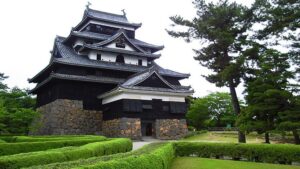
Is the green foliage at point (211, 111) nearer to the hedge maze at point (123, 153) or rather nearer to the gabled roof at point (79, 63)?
the gabled roof at point (79, 63)

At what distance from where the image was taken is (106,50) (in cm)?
3378

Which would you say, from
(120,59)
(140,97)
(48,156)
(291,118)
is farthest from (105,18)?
(48,156)

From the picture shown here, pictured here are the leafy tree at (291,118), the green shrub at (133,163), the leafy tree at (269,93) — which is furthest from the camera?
the leafy tree at (269,93)

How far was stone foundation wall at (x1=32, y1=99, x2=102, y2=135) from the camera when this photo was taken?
2908 cm

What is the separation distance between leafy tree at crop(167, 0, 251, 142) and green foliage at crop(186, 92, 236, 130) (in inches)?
774

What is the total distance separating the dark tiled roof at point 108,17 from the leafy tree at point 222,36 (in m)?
16.6

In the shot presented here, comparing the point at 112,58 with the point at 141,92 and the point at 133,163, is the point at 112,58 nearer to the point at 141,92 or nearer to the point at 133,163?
the point at 141,92

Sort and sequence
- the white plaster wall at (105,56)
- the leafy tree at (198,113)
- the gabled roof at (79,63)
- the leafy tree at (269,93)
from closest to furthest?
A: the leafy tree at (269,93) → the gabled roof at (79,63) → the white plaster wall at (105,56) → the leafy tree at (198,113)

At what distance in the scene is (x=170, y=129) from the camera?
99.2 ft

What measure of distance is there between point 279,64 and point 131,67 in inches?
767

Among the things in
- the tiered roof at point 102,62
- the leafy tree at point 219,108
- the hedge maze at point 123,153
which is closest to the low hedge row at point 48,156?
the hedge maze at point 123,153

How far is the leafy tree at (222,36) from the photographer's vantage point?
72.7 feet

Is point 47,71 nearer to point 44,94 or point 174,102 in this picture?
point 44,94

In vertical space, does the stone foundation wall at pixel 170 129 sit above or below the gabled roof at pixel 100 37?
below
